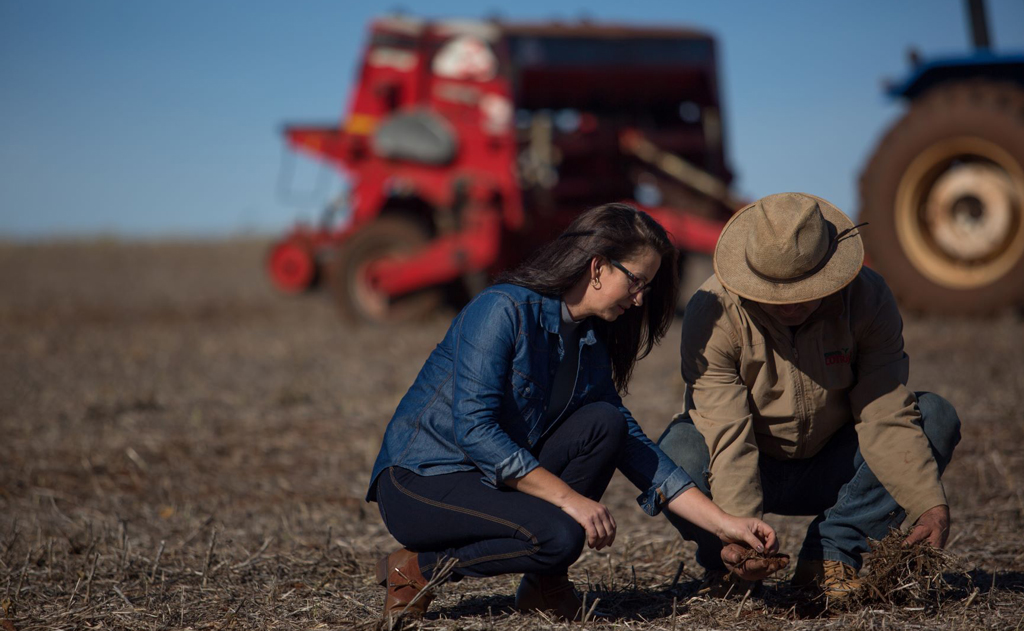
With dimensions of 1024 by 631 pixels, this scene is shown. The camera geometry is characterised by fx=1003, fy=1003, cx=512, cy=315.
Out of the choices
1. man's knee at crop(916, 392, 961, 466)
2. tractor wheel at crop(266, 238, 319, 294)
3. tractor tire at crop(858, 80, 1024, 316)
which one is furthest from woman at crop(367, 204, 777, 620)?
tractor wheel at crop(266, 238, 319, 294)

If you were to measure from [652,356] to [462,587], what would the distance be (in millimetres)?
4802

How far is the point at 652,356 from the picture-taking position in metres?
7.71

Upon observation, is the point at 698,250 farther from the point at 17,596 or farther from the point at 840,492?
the point at 17,596

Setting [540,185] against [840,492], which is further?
[540,185]

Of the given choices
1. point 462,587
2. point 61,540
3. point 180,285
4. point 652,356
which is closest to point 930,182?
point 652,356

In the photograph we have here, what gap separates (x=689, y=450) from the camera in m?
2.81

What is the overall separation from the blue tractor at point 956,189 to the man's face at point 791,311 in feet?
16.9

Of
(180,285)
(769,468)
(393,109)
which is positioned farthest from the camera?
(180,285)

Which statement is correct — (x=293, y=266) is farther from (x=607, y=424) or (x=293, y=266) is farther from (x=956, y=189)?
(x=607, y=424)

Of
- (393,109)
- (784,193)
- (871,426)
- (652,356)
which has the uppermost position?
(393,109)

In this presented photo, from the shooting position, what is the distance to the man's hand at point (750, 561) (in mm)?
2484

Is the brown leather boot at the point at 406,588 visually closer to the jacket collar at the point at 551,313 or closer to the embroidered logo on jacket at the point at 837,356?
the jacket collar at the point at 551,313

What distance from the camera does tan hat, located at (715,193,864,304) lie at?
255 centimetres

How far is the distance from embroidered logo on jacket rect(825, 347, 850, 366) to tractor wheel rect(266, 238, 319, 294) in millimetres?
8257
